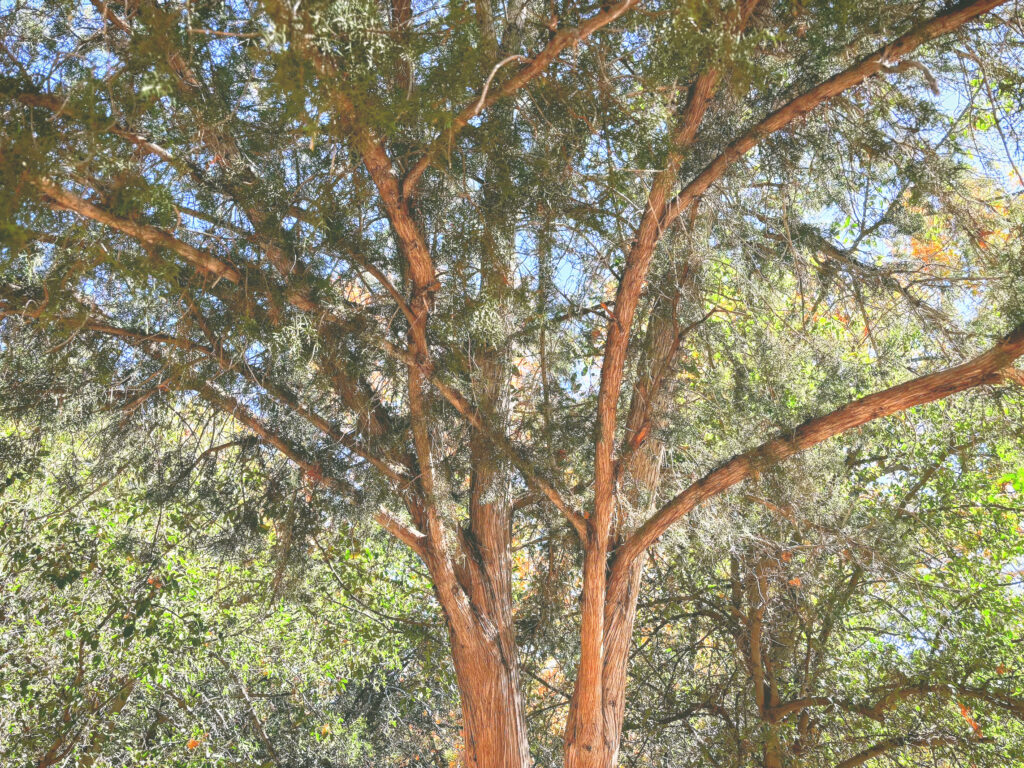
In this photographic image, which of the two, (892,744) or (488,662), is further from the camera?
(892,744)

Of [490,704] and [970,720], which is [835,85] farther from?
[970,720]

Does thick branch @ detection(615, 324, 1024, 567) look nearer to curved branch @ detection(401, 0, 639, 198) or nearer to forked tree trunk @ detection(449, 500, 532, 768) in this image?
forked tree trunk @ detection(449, 500, 532, 768)

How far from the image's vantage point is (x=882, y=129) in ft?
14.4

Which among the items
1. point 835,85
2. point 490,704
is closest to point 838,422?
point 835,85

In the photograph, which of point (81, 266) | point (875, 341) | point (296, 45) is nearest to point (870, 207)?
point (875, 341)

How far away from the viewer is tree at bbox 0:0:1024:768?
127 inches

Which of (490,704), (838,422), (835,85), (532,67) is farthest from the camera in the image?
(490,704)

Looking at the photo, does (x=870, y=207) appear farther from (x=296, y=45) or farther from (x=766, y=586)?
(x=296, y=45)

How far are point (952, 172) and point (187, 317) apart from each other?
12.4 feet

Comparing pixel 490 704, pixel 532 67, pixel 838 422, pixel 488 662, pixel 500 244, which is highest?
pixel 500 244

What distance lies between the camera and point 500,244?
4.29 metres

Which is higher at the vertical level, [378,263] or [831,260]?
[831,260]

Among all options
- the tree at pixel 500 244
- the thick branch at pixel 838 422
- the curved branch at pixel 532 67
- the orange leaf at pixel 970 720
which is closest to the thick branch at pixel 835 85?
the tree at pixel 500 244

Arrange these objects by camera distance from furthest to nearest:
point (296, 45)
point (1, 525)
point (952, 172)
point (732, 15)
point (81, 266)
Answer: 1. point (1, 525)
2. point (952, 172)
3. point (81, 266)
4. point (732, 15)
5. point (296, 45)
